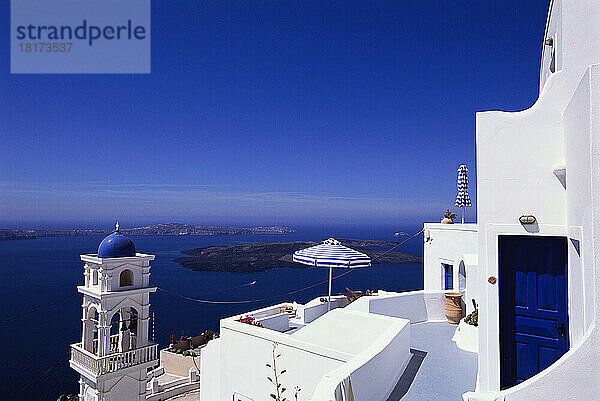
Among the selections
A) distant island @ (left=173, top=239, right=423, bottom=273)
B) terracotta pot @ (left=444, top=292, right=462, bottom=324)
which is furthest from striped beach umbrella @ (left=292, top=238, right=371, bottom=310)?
distant island @ (left=173, top=239, right=423, bottom=273)

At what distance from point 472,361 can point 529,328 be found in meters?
1.80

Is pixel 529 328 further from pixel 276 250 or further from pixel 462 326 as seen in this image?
pixel 276 250

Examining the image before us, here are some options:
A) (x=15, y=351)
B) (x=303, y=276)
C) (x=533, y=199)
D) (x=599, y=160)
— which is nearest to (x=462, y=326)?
(x=533, y=199)

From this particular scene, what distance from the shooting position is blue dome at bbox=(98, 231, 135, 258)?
1099 centimetres

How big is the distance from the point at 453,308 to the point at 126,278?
884 cm

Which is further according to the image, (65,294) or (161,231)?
(161,231)

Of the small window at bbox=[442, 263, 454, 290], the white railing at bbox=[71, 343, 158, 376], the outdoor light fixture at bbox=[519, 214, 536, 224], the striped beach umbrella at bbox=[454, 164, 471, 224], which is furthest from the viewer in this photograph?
the striped beach umbrella at bbox=[454, 164, 471, 224]

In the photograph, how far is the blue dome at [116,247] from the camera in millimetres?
10992

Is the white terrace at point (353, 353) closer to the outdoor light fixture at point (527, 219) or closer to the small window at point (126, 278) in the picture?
the outdoor light fixture at point (527, 219)

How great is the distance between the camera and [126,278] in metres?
11.6

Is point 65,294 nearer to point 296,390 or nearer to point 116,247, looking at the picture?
point 116,247

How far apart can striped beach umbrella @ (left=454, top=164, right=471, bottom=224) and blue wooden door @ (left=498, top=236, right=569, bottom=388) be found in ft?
25.9

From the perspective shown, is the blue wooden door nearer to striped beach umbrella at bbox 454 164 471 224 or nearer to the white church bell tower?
striped beach umbrella at bbox 454 164 471 224

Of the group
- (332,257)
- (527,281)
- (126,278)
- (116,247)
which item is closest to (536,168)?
(527,281)
